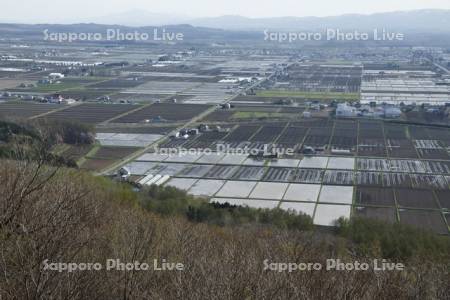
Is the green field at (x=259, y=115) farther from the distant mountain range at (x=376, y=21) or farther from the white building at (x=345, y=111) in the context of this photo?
the distant mountain range at (x=376, y=21)

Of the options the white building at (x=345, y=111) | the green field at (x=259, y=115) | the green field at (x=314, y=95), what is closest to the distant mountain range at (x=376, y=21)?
the green field at (x=314, y=95)

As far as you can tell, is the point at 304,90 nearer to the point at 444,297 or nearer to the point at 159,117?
the point at 159,117

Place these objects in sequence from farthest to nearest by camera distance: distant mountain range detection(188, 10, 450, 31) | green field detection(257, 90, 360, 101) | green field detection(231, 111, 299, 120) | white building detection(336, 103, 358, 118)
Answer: distant mountain range detection(188, 10, 450, 31), green field detection(257, 90, 360, 101), white building detection(336, 103, 358, 118), green field detection(231, 111, 299, 120)

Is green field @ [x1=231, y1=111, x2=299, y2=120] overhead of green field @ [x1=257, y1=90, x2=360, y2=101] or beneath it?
beneath

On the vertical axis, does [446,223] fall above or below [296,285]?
below

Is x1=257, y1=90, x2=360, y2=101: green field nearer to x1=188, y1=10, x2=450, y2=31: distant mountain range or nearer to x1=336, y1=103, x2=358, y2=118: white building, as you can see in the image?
x1=336, y1=103, x2=358, y2=118: white building

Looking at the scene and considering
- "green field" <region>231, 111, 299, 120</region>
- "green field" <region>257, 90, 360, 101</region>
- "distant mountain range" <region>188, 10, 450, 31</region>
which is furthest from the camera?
"distant mountain range" <region>188, 10, 450, 31</region>

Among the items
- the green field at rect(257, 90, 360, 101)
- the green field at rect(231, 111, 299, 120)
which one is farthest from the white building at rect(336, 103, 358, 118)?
the green field at rect(257, 90, 360, 101)

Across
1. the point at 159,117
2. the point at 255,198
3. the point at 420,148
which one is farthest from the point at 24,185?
the point at 159,117

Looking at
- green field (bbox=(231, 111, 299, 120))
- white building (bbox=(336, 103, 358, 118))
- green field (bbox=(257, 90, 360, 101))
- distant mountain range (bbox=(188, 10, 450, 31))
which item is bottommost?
green field (bbox=(231, 111, 299, 120))

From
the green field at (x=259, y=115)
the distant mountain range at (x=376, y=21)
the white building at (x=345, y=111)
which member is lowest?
the green field at (x=259, y=115)

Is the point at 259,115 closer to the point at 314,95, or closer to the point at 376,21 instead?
the point at 314,95
